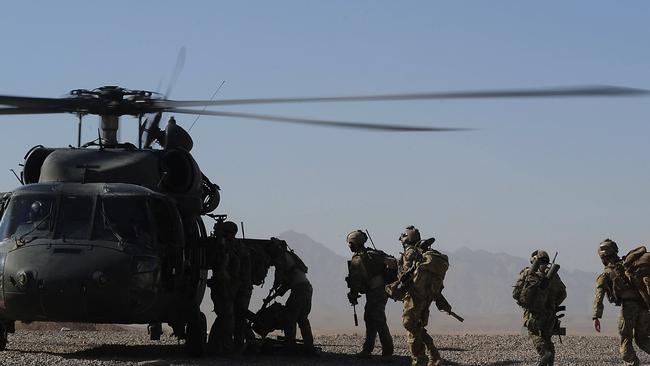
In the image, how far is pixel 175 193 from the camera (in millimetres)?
15609

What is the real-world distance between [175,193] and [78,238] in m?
2.04

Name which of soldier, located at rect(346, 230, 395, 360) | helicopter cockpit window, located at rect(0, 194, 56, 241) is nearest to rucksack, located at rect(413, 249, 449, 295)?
soldier, located at rect(346, 230, 395, 360)

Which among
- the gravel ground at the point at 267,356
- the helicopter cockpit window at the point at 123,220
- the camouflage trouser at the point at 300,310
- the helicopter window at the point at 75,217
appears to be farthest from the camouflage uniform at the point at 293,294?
the helicopter window at the point at 75,217

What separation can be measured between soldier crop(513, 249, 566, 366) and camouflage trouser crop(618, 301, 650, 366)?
34.9 inches

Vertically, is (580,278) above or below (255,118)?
below

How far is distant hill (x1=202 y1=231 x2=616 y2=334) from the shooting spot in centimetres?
10785

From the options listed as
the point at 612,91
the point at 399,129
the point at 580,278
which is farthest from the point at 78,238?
Result: the point at 580,278

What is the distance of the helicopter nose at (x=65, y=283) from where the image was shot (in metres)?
13.2

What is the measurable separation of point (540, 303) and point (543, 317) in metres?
0.17

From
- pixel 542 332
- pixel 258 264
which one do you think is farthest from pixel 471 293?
pixel 542 332

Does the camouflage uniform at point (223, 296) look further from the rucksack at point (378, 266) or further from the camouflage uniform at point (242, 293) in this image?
the rucksack at point (378, 266)

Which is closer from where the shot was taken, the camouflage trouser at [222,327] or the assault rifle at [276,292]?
the camouflage trouser at [222,327]

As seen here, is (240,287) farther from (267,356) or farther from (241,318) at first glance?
(267,356)

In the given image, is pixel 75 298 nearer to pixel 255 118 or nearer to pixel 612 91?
pixel 255 118
